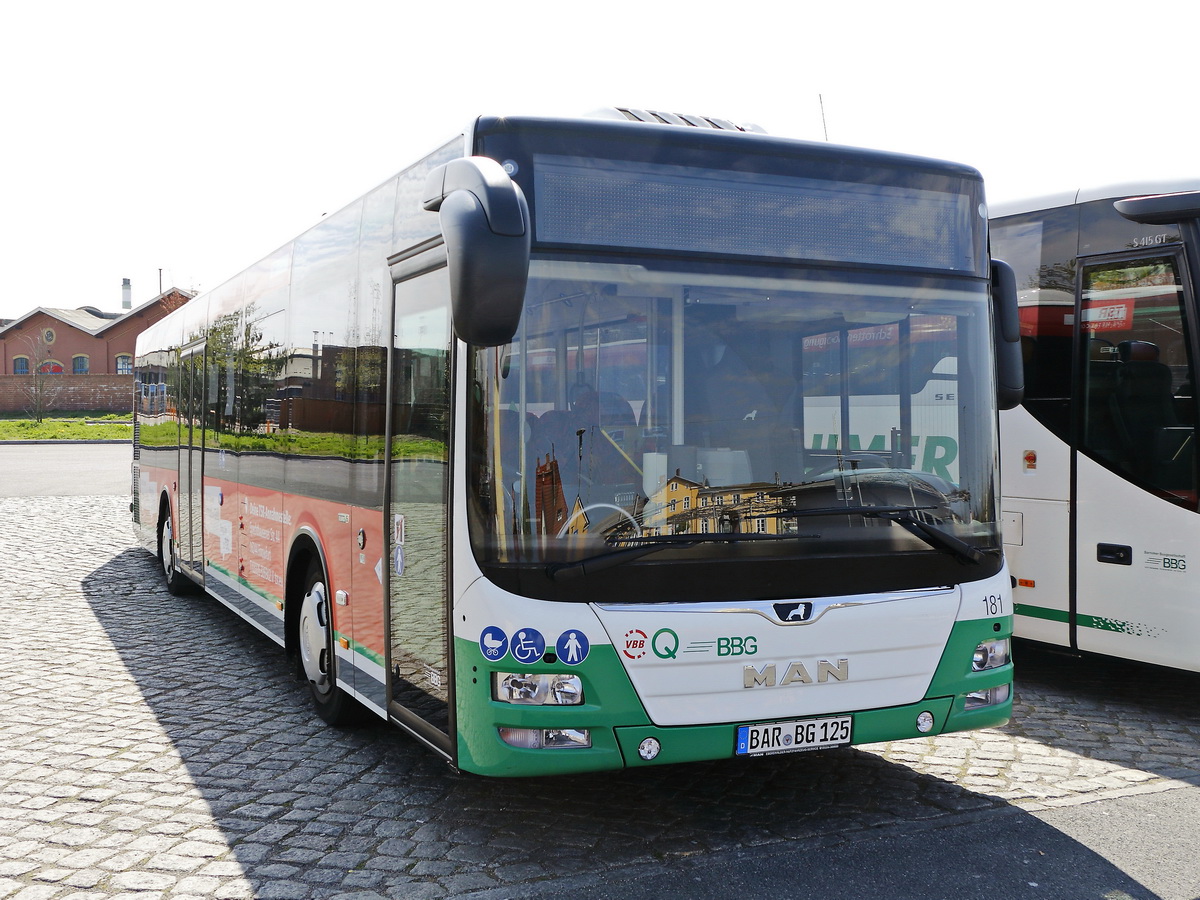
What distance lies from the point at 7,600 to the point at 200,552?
2325 mm

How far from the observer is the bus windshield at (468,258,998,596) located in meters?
4.38

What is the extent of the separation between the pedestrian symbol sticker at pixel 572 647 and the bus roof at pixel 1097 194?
4709 millimetres

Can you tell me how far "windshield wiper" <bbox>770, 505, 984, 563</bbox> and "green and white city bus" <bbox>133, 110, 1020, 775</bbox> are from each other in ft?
0.04

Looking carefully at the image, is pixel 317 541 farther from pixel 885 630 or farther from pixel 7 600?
pixel 7 600

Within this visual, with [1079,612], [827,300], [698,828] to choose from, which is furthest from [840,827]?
[1079,612]

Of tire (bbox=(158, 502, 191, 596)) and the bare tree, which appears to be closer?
tire (bbox=(158, 502, 191, 596))

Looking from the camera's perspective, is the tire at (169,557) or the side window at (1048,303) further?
the tire at (169,557)

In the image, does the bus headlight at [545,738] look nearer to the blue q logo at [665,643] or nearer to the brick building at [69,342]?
the blue q logo at [665,643]

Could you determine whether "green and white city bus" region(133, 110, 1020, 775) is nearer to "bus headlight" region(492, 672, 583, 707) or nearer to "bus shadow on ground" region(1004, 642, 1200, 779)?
"bus headlight" region(492, 672, 583, 707)

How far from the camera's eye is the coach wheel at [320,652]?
633 cm

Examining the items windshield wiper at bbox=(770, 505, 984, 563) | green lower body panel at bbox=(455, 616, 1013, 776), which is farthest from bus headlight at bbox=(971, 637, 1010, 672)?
green lower body panel at bbox=(455, 616, 1013, 776)

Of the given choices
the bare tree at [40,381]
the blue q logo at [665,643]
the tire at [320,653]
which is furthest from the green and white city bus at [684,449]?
the bare tree at [40,381]

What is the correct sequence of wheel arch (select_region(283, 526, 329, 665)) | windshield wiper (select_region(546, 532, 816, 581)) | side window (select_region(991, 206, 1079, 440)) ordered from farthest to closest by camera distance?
side window (select_region(991, 206, 1079, 440)) → wheel arch (select_region(283, 526, 329, 665)) → windshield wiper (select_region(546, 532, 816, 581))

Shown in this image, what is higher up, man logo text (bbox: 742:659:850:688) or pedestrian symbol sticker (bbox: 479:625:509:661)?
pedestrian symbol sticker (bbox: 479:625:509:661)
